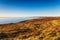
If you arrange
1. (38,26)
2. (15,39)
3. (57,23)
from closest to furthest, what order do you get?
(15,39)
(57,23)
(38,26)

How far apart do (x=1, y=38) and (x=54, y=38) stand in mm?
11546

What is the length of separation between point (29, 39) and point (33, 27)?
14.6 meters

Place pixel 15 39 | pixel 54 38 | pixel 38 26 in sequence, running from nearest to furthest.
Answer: pixel 54 38 < pixel 15 39 < pixel 38 26

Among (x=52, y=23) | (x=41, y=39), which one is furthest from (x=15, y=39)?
(x=52, y=23)

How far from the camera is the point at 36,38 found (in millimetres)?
27016

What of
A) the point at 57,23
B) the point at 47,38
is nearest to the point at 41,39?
the point at 47,38

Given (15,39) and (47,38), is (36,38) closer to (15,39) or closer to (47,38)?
(47,38)

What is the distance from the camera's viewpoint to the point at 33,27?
41.6 m

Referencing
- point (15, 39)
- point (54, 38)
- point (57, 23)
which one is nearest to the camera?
point (54, 38)

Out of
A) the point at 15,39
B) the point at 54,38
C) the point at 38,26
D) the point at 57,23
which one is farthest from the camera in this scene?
the point at 38,26

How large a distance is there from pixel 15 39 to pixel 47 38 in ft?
22.0

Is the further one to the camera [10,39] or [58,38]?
[10,39]

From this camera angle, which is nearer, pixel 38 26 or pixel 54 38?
pixel 54 38

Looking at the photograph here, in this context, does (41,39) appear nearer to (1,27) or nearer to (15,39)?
(15,39)
